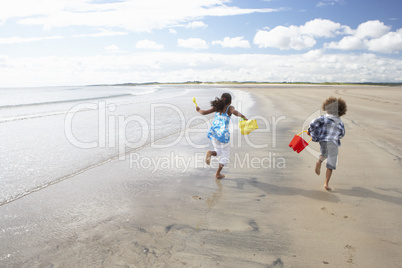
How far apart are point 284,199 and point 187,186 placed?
5.55ft

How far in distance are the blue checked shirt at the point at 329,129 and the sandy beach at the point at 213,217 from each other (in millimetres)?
872

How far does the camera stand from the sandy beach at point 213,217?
2891 mm

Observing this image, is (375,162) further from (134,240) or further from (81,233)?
(81,233)

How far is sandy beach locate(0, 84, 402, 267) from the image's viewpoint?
9.48 feet

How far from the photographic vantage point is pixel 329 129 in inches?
187

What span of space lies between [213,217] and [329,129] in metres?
2.62

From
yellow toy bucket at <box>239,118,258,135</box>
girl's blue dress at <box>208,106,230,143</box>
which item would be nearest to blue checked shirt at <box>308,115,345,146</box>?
yellow toy bucket at <box>239,118,258,135</box>

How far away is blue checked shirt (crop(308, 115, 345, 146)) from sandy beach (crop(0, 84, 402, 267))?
34.3 inches

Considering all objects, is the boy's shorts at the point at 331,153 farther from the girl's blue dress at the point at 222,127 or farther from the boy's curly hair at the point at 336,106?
the girl's blue dress at the point at 222,127

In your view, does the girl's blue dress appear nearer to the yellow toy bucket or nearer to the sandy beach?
the yellow toy bucket

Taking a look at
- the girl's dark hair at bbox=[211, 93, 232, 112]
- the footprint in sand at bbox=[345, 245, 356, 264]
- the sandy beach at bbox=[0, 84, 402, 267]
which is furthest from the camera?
the girl's dark hair at bbox=[211, 93, 232, 112]

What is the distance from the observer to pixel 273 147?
7.66 metres

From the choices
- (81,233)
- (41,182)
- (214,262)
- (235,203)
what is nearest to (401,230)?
(235,203)

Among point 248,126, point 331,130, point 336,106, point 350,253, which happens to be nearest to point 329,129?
point 331,130
